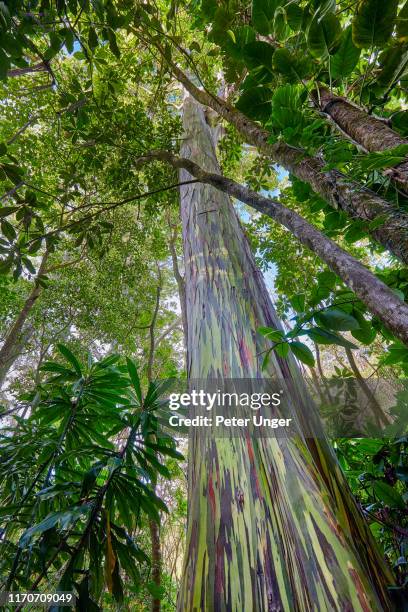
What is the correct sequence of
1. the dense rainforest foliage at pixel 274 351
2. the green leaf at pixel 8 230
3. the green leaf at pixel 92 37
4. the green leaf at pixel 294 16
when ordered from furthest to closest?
1. the green leaf at pixel 8 230
2. the green leaf at pixel 92 37
3. the green leaf at pixel 294 16
4. the dense rainforest foliage at pixel 274 351

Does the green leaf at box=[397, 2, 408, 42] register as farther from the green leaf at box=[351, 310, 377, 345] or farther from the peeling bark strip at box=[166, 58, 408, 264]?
the green leaf at box=[351, 310, 377, 345]

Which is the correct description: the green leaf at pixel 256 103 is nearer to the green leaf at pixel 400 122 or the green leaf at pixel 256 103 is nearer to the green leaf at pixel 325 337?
the green leaf at pixel 400 122

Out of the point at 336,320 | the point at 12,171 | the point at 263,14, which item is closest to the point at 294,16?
the point at 263,14

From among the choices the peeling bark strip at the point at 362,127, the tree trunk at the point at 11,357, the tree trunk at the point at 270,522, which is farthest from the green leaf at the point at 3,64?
the tree trunk at the point at 11,357

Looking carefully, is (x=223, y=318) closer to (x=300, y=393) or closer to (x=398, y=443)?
(x=300, y=393)

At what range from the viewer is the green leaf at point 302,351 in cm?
68

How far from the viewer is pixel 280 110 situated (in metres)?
0.80

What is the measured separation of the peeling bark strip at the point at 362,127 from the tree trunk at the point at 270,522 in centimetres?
58

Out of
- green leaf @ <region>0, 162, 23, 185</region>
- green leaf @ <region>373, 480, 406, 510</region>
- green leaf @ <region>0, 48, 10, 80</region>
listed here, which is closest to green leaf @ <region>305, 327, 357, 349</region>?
green leaf @ <region>373, 480, 406, 510</region>

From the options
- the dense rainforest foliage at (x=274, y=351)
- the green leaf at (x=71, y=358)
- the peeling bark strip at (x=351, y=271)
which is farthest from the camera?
the green leaf at (x=71, y=358)

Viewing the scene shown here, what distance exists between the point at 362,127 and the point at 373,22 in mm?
234

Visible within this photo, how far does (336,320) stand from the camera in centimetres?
66

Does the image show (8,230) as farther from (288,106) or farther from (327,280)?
(327,280)

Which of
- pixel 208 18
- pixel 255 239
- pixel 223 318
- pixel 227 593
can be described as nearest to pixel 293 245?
pixel 255 239
